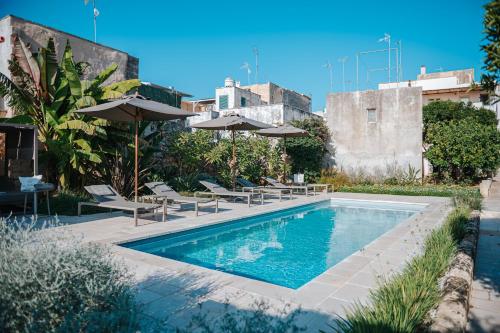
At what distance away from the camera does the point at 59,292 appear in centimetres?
225

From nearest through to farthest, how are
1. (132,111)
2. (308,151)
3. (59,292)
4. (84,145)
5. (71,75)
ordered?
1. (59,292)
2. (132,111)
3. (84,145)
4. (71,75)
5. (308,151)

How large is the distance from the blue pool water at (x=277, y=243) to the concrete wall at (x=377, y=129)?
342 inches

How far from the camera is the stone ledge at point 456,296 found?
2791mm

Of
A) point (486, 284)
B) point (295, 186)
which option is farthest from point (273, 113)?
point (486, 284)

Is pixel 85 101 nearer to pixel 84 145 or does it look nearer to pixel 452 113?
pixel 84 145

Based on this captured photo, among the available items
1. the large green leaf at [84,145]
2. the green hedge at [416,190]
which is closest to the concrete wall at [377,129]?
the green hedge at [416,190]

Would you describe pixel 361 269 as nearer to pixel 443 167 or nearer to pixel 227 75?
pixel 443 167

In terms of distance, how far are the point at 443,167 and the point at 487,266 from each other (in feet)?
48.2

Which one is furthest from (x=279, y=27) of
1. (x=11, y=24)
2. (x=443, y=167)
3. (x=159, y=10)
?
(x=11, y=24)

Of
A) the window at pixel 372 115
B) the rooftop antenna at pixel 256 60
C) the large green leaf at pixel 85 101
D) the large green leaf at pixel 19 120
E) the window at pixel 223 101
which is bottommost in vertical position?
the large green leaf at pixel 19 120

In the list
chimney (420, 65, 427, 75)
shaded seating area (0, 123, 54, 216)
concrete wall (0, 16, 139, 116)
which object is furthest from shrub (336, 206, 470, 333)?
chimney (420, 65, 427, 75)

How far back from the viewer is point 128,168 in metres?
10.8

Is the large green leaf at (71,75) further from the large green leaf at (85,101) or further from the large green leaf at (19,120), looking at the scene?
the large green leaf at (19,120)

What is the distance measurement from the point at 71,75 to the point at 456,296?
10.3 m
